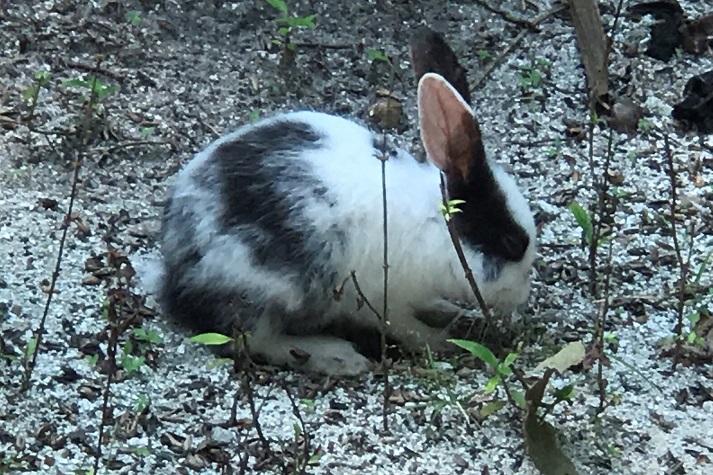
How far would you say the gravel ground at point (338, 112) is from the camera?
3.30 metres

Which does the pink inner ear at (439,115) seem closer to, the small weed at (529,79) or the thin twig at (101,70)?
the small weed at (529,79)

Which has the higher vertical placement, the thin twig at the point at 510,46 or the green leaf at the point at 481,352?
the thin twig at the point at 510,46

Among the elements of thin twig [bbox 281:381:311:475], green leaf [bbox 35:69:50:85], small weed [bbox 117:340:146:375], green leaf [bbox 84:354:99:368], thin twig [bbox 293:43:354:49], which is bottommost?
green leaf [bbox 84:354:99:368]

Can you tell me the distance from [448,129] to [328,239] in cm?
47

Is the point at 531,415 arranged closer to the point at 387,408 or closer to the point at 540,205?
the point at 387,408

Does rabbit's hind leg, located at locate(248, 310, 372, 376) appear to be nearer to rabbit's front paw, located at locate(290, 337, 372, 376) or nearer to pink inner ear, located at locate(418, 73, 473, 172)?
rabbit's front paw, located at locate(290, 337, 372, 376)

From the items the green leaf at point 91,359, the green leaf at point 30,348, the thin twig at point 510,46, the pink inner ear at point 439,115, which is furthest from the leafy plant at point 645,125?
the green leaf at point 30,348

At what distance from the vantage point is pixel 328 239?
148 inches

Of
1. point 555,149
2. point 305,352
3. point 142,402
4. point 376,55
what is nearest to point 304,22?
point 376,55

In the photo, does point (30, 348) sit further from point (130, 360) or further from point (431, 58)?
point (431, 58)

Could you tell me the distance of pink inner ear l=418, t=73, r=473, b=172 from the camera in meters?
3.63

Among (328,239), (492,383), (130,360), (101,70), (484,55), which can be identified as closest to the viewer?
(492,383)

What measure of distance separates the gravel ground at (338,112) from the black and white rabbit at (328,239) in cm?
16

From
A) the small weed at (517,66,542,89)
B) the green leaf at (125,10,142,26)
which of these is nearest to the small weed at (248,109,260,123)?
the green leaf at (125,10,142,26)
